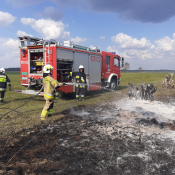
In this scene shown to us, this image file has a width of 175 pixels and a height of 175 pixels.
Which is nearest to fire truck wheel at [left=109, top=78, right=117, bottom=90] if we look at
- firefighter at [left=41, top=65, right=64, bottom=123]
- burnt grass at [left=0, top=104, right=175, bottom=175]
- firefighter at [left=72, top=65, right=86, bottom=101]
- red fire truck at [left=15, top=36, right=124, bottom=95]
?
red fire truck at [left=15, top=36, right=124, bottom=95]

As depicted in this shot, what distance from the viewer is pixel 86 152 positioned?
3.40 m

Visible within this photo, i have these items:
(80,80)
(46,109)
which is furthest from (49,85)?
(80,80)

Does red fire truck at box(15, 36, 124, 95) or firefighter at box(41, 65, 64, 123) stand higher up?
red fire truck at box(15, 36, 124, 95)

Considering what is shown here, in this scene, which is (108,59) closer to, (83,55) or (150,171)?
(83,55)

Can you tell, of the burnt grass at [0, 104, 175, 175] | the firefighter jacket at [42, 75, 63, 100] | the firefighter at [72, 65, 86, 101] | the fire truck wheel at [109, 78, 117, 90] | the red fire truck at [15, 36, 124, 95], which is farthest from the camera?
the fire truck wheel at [109, 78, 117, 90]

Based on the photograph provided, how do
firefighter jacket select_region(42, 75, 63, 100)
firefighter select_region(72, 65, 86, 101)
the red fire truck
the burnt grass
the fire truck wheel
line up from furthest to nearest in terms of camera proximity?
1. the fire truck wheel
2. firefighter select_region(72, 65, 86, 101)
3. the red fire truck
4. firefighter jacket select_region(42, 75, 63, 100)
5. the burnt grass

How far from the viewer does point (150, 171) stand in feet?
9.17

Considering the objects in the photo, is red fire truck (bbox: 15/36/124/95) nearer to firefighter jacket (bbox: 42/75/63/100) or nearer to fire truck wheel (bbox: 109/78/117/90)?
fire truck wheel (bbox: 109/78/117/90)

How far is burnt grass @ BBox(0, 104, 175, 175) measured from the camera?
2826 millimetres

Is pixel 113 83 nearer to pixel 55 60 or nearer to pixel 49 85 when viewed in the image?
pixel 55 60

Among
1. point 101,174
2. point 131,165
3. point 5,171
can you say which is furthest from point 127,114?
point 5,171

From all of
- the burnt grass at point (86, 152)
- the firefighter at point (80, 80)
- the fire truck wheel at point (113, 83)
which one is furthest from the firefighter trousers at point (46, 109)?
the fire truck wheel at point (113, 83)

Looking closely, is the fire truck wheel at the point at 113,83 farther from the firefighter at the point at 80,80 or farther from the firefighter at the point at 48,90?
the firefighter at the point at 48,90

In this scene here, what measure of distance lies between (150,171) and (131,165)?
1.00ft
